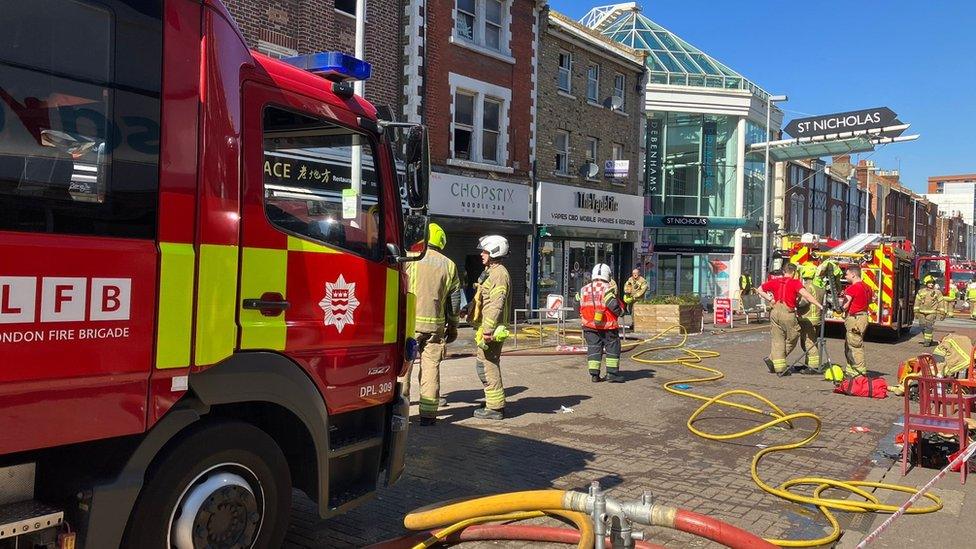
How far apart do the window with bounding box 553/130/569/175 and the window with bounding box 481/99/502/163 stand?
122 inches

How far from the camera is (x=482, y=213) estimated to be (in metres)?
18.9

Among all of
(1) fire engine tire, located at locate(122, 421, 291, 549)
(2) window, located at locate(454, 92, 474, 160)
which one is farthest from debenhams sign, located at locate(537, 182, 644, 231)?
(1) fire engine tire, located at locate(122, 421, 291, 549)

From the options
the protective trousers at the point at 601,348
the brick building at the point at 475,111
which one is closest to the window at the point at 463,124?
the brick building at the point at 475,111

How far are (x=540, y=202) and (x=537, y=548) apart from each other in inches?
675

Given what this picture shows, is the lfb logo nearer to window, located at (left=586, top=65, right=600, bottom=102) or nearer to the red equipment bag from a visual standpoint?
the red equipment bag

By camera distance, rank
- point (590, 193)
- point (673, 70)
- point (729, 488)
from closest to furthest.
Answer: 1. point (729, 488)
2. point (590, 193)
3. point (673, 70)

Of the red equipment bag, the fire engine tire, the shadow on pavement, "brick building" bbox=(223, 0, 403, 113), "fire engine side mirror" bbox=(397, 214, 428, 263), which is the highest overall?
"brick building" bbox=(223, 0, 403, 113)

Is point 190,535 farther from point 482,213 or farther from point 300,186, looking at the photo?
point 482,213

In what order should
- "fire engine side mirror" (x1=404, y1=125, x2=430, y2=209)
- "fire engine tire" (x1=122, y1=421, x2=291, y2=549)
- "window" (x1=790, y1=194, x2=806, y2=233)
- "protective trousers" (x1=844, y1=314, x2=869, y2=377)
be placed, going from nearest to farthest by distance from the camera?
1. "fire engine tire" (x1=122, y1=421, x2=291, y2=549)
2. "fire engine side mirror" (x1=404, y1=125, x2=430, y2=209)
3. "protective trousers" (x1=844, y1=314, x2=869, y2=377)
4. "window" (x1=790, y1=194, x2=806, y2=233)

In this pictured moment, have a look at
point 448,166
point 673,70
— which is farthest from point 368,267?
point 673,70

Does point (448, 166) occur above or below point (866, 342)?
above

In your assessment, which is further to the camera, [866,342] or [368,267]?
[866,342]

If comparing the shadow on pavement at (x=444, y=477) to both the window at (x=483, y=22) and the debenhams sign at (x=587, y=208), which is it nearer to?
the window at (x=483, y=22)

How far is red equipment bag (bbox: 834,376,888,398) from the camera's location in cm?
969
